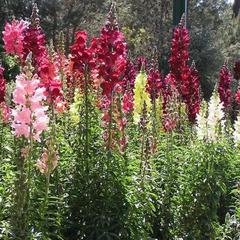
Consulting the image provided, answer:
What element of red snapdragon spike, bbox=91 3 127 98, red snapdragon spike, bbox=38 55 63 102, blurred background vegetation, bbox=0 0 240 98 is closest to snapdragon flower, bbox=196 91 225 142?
red snapdragon spike, bbox=91 3 127 98

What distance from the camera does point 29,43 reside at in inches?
250

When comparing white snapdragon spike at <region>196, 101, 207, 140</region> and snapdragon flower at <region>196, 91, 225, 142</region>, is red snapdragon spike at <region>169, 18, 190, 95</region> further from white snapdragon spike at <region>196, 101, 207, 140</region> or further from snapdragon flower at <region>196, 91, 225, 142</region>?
white snapdragon spike at <region>196, 101, 207, 140</region>

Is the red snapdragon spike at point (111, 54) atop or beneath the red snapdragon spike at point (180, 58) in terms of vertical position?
beneath

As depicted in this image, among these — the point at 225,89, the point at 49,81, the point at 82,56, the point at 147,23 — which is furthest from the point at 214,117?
the point at 147,23

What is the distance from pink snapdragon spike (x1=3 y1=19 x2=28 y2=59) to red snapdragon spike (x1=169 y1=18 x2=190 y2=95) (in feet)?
10.6

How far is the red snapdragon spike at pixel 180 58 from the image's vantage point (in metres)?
9.45

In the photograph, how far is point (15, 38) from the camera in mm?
6902

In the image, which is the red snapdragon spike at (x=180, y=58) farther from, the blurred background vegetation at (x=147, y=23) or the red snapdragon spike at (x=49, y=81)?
the blurred background vegetation at (x=147, y=23)

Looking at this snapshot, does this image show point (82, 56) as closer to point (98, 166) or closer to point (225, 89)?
Answer: point (98, 166)

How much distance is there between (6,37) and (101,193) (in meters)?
2.50

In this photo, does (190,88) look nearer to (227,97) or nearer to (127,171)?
(227,97)

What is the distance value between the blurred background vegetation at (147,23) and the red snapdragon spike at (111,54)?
675 inches

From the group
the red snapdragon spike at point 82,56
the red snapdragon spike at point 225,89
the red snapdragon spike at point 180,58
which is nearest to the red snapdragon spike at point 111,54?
the red snapdragon spike at point 82,56

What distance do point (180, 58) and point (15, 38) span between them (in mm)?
3543
